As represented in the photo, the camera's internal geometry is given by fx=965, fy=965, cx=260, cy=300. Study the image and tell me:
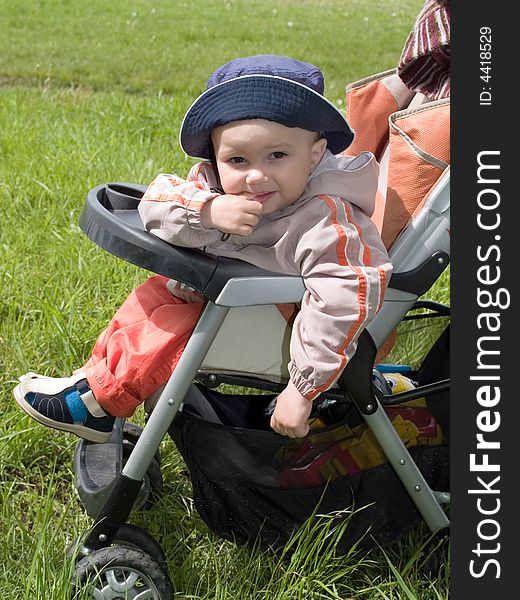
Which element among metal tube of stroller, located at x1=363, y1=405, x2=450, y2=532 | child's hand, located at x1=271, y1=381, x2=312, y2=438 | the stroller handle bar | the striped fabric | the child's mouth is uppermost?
the striped fabric

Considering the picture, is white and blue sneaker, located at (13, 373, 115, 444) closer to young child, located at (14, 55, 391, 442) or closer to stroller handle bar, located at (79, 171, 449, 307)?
young child, located at (14, 55, 391, 442)

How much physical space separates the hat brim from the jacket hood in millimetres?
84

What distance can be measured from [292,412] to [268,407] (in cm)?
38

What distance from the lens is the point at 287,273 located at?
6.29 ft

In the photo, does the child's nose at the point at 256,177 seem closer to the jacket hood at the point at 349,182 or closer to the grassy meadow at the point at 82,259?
the jacket hood at the point at 349,182

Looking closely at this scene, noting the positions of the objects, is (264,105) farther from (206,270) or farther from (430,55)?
(430,55)

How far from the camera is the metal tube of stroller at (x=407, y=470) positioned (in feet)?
6.70

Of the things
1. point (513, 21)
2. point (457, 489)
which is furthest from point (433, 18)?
point (457, 489)

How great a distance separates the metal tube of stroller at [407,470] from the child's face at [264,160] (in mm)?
501

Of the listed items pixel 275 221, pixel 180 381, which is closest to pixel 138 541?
pixel 180 381

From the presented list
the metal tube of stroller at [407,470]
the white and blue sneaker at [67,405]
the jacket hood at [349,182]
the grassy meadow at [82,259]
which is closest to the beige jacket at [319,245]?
the jacket hood at [349,182]

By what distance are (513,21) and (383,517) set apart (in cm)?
116

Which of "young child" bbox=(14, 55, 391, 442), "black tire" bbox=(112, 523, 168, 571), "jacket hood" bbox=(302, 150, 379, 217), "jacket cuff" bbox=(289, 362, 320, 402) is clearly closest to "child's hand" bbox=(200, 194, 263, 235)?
"young child" bbox=(14, 55, 391, 442)

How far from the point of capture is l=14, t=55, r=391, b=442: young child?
6.02 ft
